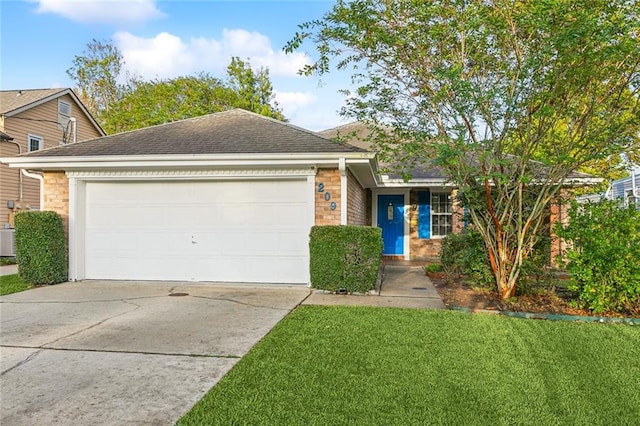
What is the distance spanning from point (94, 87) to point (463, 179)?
28249 mm

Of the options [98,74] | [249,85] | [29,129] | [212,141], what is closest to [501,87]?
[212,141]

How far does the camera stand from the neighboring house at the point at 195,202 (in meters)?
8.17

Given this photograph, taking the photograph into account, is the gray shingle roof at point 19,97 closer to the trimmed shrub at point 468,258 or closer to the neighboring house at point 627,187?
the trimmed shrub at point 468,258

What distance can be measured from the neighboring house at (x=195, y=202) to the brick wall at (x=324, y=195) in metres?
0.02

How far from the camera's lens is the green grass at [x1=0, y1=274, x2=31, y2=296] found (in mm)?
7836

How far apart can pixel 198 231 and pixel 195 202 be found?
595mm

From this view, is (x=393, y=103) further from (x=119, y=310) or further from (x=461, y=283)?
(x=119, y=310)

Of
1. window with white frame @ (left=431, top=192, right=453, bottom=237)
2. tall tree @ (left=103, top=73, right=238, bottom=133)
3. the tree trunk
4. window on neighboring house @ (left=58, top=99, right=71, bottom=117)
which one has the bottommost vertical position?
the tree trunk

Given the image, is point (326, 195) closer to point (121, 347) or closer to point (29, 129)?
point (121, 347)

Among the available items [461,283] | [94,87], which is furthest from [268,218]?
[94,87]

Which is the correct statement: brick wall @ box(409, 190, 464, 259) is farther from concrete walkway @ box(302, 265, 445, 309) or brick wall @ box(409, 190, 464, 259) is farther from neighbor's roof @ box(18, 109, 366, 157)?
neighbor's roof @ box(18, 109, 366, 157)

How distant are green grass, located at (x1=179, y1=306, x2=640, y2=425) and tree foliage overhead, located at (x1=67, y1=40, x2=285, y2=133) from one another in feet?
78.4

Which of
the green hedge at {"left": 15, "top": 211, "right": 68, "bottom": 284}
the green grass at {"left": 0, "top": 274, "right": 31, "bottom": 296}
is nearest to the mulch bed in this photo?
the green hedge at {"left": 15, "top": 211, "right": 68, "bottom": 284}

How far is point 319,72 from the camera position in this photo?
728 cm
